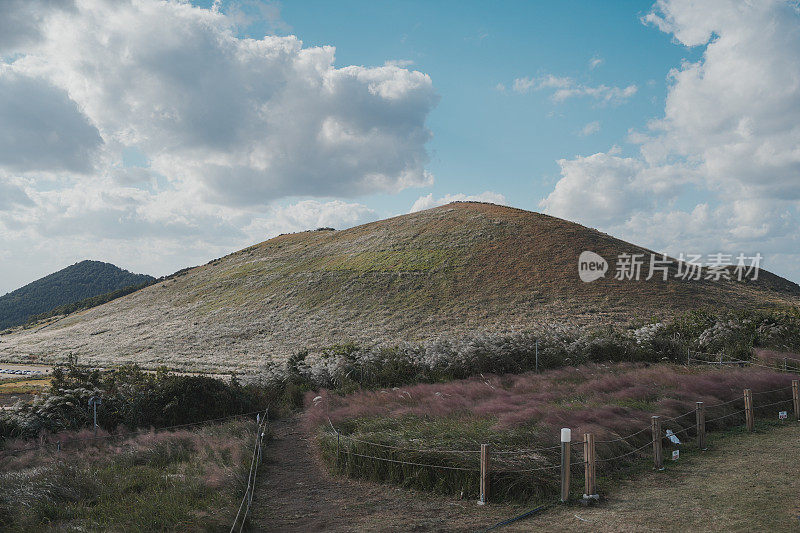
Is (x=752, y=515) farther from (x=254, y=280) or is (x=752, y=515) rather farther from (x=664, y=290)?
(x=254, y=280)

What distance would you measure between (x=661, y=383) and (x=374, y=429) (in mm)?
10568

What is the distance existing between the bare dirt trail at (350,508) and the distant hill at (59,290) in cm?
17023

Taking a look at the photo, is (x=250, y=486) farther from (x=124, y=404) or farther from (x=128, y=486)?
(x=124, y=404)

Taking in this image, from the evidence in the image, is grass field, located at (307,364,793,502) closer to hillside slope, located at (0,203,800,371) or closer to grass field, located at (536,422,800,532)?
grass field, located at (536,422,800,532)

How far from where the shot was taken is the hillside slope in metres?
47.1

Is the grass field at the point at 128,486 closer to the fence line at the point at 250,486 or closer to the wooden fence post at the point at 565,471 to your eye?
the fence line at the point at 250,486

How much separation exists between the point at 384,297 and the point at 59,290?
564 ft

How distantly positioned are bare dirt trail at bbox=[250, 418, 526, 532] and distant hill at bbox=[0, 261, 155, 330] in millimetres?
170231

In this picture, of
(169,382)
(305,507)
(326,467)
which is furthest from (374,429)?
(169,382)

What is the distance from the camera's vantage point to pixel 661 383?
17219mm

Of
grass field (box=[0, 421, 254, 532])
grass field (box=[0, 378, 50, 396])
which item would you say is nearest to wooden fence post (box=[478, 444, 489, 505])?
grass field (box=[0, 421, 254, 532])

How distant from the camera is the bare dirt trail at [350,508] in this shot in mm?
8227

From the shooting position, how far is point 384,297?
56.2 m

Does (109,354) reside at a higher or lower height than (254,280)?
lower
